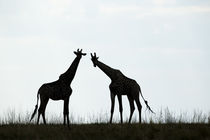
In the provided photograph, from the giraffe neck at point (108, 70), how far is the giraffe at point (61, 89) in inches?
102

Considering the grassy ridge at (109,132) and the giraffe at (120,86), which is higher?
the giraffe at (120,86)

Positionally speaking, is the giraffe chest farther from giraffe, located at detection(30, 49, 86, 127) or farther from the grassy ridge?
the grassy ridge

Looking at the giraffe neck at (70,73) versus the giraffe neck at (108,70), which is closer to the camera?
the giraffe neck at (70,73)

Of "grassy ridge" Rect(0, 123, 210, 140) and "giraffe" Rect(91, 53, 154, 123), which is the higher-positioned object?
"giraffe" Rect(91, 53, 154, 123)

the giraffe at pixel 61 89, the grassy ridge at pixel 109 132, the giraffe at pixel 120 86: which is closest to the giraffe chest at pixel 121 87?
the giraffe at pixel 120 86

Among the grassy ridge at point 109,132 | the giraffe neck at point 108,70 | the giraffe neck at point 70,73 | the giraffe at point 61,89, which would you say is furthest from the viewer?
the giraffe neck at point 108,70

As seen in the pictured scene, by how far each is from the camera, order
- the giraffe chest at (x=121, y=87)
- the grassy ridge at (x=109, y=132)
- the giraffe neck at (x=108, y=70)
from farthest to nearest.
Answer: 1. the giraffe neck at (x=108, y=70)
2. the giraffe chest at (x=121, y=87)
3. the grassy ridge at (x=109, y=132)

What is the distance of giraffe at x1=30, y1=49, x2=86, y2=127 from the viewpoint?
805 inches

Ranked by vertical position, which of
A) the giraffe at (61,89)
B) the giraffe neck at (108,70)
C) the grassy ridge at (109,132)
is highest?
the giraffe neck at (108,70)

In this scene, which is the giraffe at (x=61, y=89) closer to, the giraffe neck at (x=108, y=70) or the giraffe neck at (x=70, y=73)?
the giraffe neck at (x=70, y=73)

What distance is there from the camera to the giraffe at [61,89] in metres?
20.4

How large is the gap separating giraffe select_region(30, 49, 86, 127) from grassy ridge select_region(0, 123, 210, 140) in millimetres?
1056

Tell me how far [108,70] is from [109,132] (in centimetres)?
497

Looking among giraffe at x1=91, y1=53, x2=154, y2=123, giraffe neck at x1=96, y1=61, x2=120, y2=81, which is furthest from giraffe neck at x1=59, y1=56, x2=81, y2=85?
giraffe neck at x1=96, y1=61, x2=120, y2=81
